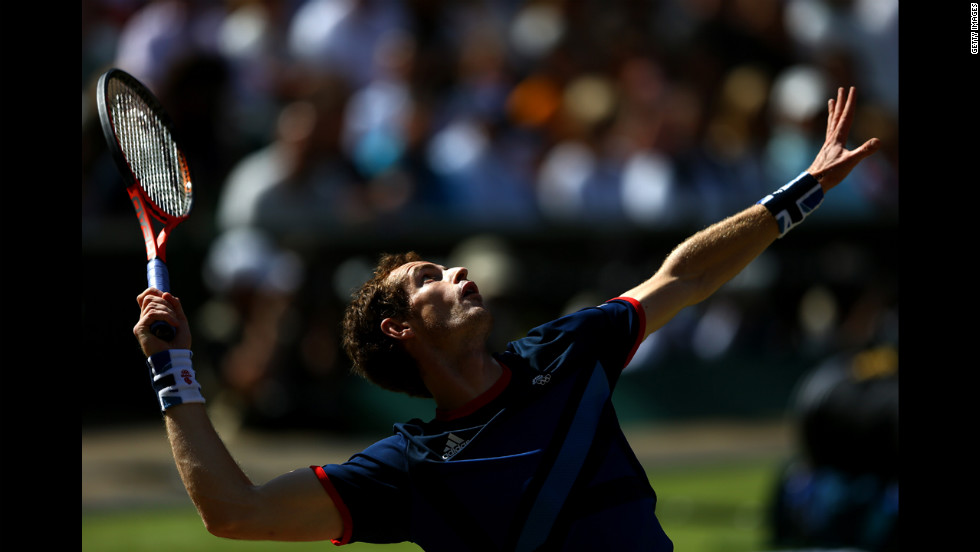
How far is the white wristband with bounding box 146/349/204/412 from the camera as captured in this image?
142 inches

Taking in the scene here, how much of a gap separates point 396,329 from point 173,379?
802 millimetres

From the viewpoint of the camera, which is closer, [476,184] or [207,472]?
[207,472]

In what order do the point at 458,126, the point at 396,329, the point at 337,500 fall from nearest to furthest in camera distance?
the point at 337,500
the point at 396,329
the point at 458,126

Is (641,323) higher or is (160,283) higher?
(160,283)

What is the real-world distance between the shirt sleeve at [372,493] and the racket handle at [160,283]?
580mm

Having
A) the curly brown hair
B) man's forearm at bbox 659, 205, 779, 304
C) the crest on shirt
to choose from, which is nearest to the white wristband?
the curly brown hair

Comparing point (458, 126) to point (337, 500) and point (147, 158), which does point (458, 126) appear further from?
point (337, 500)

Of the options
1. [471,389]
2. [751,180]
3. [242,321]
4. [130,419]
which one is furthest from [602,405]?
[751,180]

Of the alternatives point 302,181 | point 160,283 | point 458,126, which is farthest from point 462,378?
point 458,126

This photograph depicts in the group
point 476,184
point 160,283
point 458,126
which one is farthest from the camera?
point 458,126

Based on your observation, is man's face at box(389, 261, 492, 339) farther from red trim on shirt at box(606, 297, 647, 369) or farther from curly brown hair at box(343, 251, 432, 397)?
red trim on shirt at box(606, 297, 647, 369)

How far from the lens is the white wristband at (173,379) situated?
3.62 metres

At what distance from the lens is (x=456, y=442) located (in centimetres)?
388

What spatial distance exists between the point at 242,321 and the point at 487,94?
365cm
